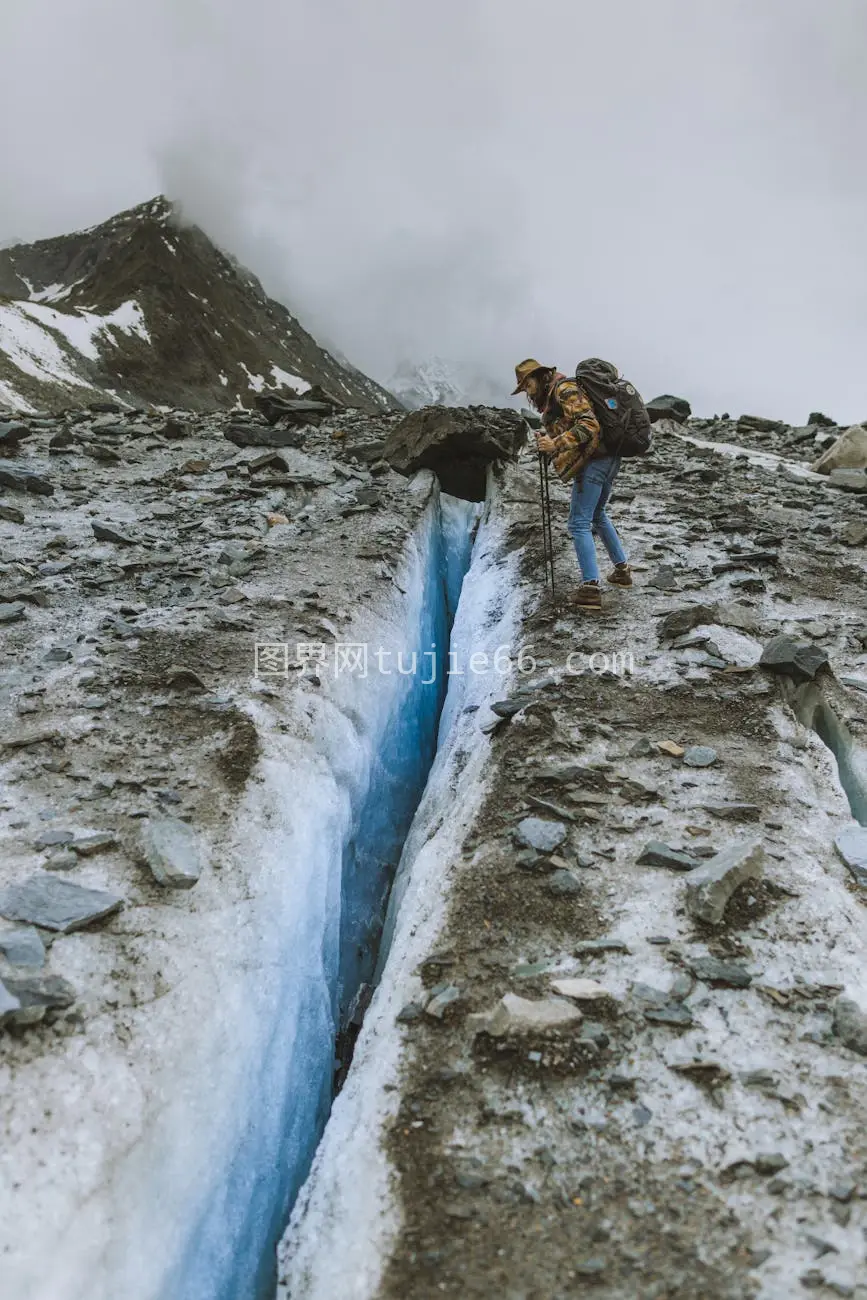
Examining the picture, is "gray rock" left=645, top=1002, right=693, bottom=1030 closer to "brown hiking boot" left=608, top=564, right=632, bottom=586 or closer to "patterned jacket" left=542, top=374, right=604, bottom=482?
"patterned jacket" left=542, top=374, right=604, bottom=482

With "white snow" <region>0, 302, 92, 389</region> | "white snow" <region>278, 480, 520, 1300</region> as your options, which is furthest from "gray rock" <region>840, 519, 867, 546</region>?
"white snow" <region>0, 302, 92, 389</region>

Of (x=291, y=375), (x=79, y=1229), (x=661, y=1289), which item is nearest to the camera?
(x=661, y=1289)

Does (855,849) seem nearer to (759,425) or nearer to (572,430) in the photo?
(572,430)

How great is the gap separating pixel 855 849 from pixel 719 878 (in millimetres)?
842

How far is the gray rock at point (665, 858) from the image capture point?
3.54m

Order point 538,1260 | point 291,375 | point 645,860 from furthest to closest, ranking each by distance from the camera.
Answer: point 291,375
point 645,860
point 538,1260

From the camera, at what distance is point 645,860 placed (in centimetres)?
362

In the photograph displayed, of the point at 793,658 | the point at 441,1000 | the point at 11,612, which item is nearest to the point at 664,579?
the point at 793,658

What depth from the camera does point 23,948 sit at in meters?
2.92

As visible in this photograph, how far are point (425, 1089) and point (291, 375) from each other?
80.7 metres

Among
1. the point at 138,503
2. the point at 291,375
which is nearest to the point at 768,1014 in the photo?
the point at 138,503

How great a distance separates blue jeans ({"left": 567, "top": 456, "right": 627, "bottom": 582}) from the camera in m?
6.54

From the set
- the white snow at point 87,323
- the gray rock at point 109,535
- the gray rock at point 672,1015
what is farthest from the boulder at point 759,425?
the white snow at point 87,323

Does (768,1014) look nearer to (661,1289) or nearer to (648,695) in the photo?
(661,1289)
